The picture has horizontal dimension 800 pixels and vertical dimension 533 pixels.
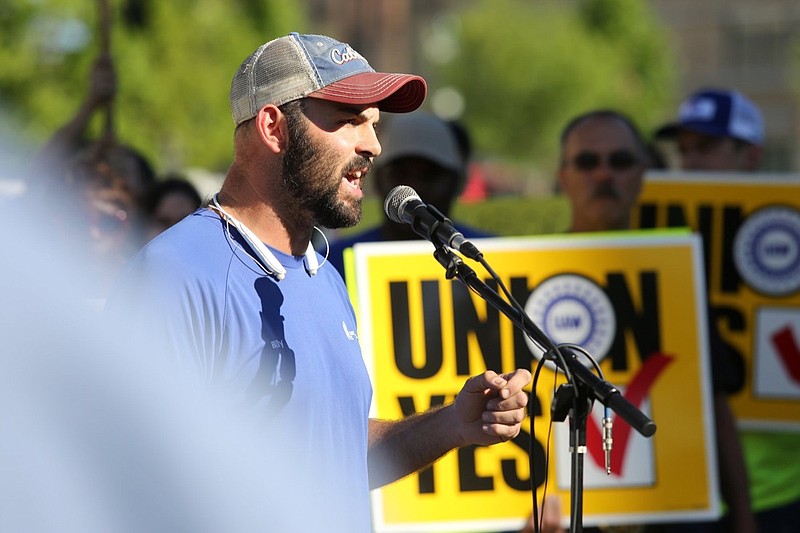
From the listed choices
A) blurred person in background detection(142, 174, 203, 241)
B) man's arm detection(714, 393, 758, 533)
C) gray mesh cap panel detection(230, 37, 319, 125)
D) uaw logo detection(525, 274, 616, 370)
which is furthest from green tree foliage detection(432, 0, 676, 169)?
gray mesh cap panel detection(230, 37, 319, 125)

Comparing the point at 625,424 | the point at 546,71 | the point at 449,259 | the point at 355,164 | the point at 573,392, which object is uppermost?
the point at 546,71

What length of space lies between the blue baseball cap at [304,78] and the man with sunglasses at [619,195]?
2374mm

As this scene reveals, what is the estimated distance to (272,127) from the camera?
273cm

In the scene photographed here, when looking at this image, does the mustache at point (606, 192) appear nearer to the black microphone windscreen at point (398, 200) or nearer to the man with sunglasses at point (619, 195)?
the man with sunglasses at point (619, 195)

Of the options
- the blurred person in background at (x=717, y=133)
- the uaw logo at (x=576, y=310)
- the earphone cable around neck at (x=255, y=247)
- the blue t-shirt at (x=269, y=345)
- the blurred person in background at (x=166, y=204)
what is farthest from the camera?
the blurred person in background at (x=717, y=133)

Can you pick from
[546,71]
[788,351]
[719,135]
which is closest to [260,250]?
[788,351]

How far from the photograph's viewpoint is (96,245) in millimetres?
4812

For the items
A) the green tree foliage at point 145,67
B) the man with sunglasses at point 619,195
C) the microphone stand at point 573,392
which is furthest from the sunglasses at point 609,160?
the green tree foliage at point 145,67

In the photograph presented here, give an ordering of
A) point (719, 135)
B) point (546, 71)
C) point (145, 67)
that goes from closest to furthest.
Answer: point (719, 135) < point (145, 67) < point (546, 71)

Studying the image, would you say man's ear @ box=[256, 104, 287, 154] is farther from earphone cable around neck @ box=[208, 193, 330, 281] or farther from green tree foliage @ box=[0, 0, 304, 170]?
green tree foliage @ box=[0, 0, 304, 170]

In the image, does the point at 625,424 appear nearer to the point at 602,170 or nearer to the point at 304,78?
the point at 602,170

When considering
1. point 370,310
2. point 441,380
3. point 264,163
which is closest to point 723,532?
point 441,380

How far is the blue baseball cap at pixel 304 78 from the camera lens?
8.85 ft

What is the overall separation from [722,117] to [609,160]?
156cm
